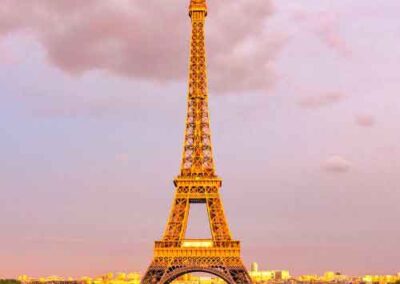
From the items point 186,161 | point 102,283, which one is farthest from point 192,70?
point 102,283

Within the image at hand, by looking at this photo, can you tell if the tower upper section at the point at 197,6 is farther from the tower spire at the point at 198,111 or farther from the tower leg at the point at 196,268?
the tower leg at the point at 196,268

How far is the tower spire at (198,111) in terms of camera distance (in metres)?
79.0

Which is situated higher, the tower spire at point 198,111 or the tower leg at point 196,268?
the tower spire at point 198,111

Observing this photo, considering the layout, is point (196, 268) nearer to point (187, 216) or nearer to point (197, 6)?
point (187, 216)

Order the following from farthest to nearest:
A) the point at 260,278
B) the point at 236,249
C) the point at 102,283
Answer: the point at 260,278
the point at 102,283
the point at 236,249

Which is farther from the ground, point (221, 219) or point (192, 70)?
point (192, 70)

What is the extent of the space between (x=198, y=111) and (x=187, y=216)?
1234 cm

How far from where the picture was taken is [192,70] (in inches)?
3194

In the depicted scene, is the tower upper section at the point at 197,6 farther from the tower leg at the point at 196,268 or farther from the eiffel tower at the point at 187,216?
the tower leg at the point at 196,268

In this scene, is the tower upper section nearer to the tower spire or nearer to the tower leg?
the tower spire

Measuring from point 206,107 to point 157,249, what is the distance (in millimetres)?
17593

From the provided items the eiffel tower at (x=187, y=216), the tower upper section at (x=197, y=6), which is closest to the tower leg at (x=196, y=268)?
the eiffel tower at (x=187, y=216)

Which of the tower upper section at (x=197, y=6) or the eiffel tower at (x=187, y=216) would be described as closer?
the eiffel tower at (x=187, y=216)

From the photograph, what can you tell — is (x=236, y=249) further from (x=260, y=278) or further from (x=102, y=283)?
(x=260, y=278)
